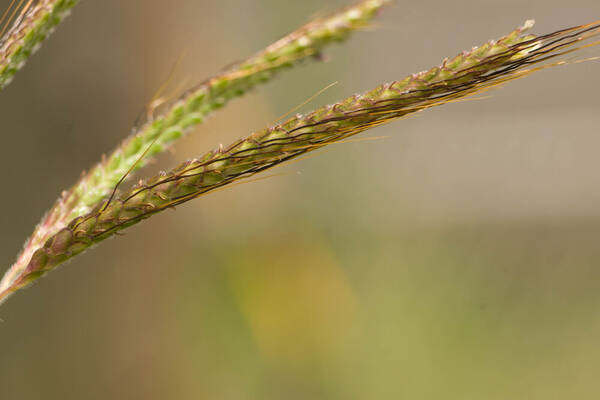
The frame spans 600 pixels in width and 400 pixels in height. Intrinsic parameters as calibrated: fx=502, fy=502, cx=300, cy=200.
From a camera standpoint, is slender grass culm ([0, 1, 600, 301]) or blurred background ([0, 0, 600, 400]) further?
blurred background ([0, 0, 600, 400])

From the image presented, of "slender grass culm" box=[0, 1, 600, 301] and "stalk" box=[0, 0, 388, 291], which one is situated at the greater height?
"stalk" box=[0, 0, 388, 291]

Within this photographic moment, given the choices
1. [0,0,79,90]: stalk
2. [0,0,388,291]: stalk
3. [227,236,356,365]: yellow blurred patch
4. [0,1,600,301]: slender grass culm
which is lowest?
[227,236,356,365]: yellow blurred patch

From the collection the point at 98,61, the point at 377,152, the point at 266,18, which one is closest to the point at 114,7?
the point at 98,61

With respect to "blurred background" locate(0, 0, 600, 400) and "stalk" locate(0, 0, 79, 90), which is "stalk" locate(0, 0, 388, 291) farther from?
"blurred background" locate(0, 0, 600, 400)

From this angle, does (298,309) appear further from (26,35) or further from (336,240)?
(26,35)

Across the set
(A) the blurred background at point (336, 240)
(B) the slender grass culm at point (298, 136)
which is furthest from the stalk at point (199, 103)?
(A) the blurred background at point (336, 240)

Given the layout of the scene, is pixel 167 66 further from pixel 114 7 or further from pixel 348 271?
pixel 348 271

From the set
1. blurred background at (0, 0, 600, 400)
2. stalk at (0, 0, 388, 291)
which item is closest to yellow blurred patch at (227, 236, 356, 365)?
blurred background at (0, 0, 600, 400)

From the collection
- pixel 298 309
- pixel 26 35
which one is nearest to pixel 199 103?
pixel 26 35
